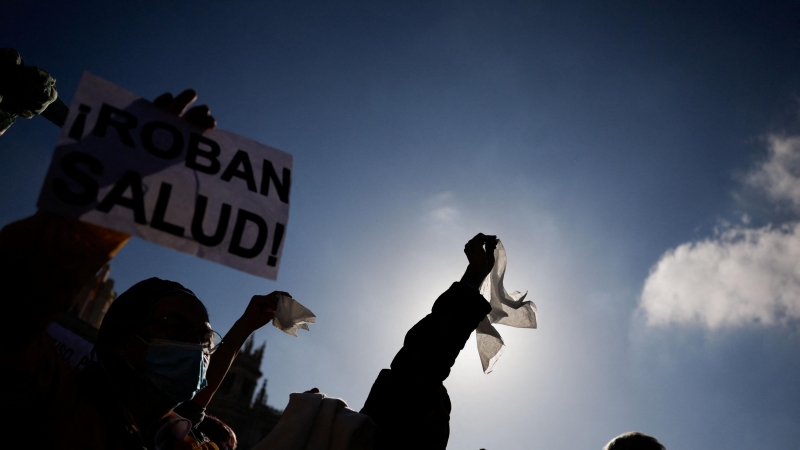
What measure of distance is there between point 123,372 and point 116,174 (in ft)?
2.67

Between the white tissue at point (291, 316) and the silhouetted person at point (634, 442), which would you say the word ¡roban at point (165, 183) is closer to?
the white tissue at point (291, 316)

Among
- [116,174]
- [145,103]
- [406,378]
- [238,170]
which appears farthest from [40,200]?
[406,378]

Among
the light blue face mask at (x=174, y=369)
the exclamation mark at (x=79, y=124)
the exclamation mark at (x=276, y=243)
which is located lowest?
the light blue face mask at (x=174, y=369)

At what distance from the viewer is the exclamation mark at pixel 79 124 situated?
164 centimetres

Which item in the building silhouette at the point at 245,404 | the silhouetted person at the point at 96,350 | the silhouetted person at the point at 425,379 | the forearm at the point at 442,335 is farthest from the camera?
the building silhouette at the point at 245,404

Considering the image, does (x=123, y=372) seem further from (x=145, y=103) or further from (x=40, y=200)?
(x=145, y=103)

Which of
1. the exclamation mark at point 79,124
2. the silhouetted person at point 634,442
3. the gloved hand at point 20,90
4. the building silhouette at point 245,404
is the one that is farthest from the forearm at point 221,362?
the building silhouette at point 245,404

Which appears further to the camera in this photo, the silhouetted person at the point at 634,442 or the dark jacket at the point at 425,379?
the silhouetted person at the point at 634,442

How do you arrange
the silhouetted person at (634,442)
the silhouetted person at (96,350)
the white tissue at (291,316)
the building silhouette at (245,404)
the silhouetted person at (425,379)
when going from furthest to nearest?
the building silhouette at (245,404) → the silhouetted person at (634,442) → the white tissue at (291,316) → the silhouetted person at (425,379) → the silhouetted person at (96,350)

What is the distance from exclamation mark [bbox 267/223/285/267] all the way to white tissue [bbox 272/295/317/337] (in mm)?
949

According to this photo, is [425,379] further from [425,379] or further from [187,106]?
[187,106]

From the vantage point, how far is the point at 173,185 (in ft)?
5.97

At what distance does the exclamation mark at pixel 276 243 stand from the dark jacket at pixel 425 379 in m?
0.70

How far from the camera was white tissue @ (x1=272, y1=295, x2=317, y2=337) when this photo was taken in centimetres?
284
